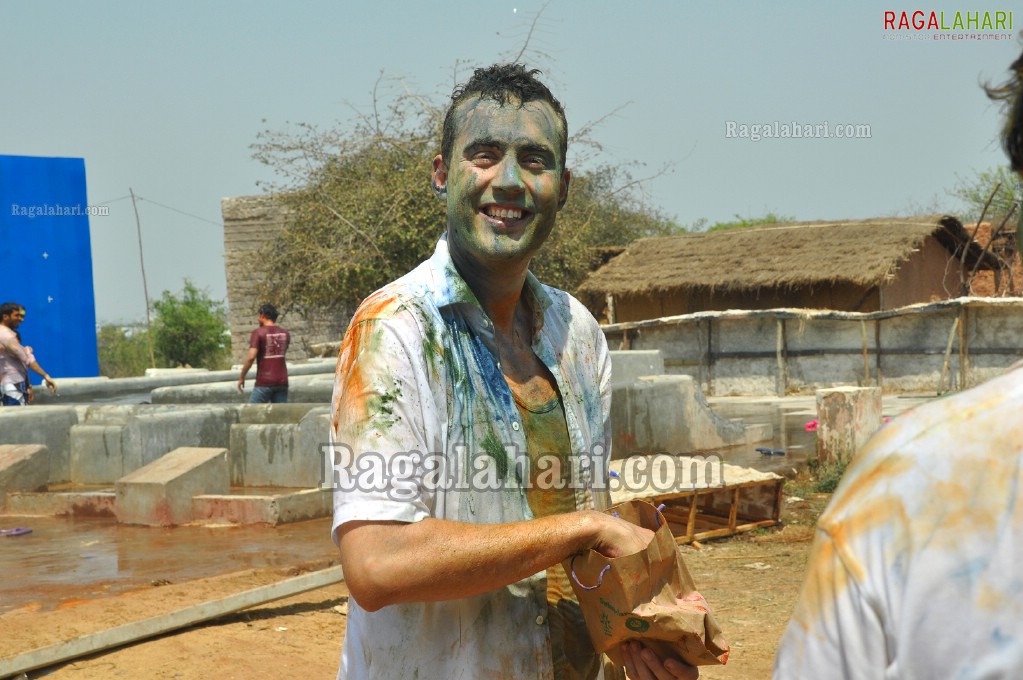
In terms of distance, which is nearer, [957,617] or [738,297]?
[957,617]

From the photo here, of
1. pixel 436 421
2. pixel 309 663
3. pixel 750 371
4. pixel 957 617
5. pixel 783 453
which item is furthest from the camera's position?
pixel 750 371

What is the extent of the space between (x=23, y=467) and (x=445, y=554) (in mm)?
8960

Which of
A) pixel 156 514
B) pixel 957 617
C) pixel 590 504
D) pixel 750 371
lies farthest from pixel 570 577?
pixel 750 371

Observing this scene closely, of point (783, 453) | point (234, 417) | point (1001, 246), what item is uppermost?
point (1001, 246)

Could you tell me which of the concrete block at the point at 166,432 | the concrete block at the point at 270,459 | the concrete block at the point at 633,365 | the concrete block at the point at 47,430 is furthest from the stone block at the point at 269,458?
the concrete block at the point at 633,365

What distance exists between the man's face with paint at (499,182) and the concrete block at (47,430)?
29.9 feet

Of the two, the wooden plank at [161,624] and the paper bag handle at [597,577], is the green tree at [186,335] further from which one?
the paper bag handle at [597,577]

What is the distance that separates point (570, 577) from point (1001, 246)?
83.8ft

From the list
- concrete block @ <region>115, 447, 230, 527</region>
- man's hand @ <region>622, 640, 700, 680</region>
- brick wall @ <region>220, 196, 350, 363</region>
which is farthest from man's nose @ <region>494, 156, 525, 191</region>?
brick wall @ <region>220, 196, 350, 363</region>

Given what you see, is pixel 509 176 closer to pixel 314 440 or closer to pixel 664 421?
pixel 314 440

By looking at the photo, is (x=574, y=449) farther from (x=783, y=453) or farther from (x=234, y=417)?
(x=783, y=453)

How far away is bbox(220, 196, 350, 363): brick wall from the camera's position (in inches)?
874

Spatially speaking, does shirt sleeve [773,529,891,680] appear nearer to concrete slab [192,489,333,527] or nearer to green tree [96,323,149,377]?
concrete slab [192,489,333,527]

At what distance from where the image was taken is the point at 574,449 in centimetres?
208
